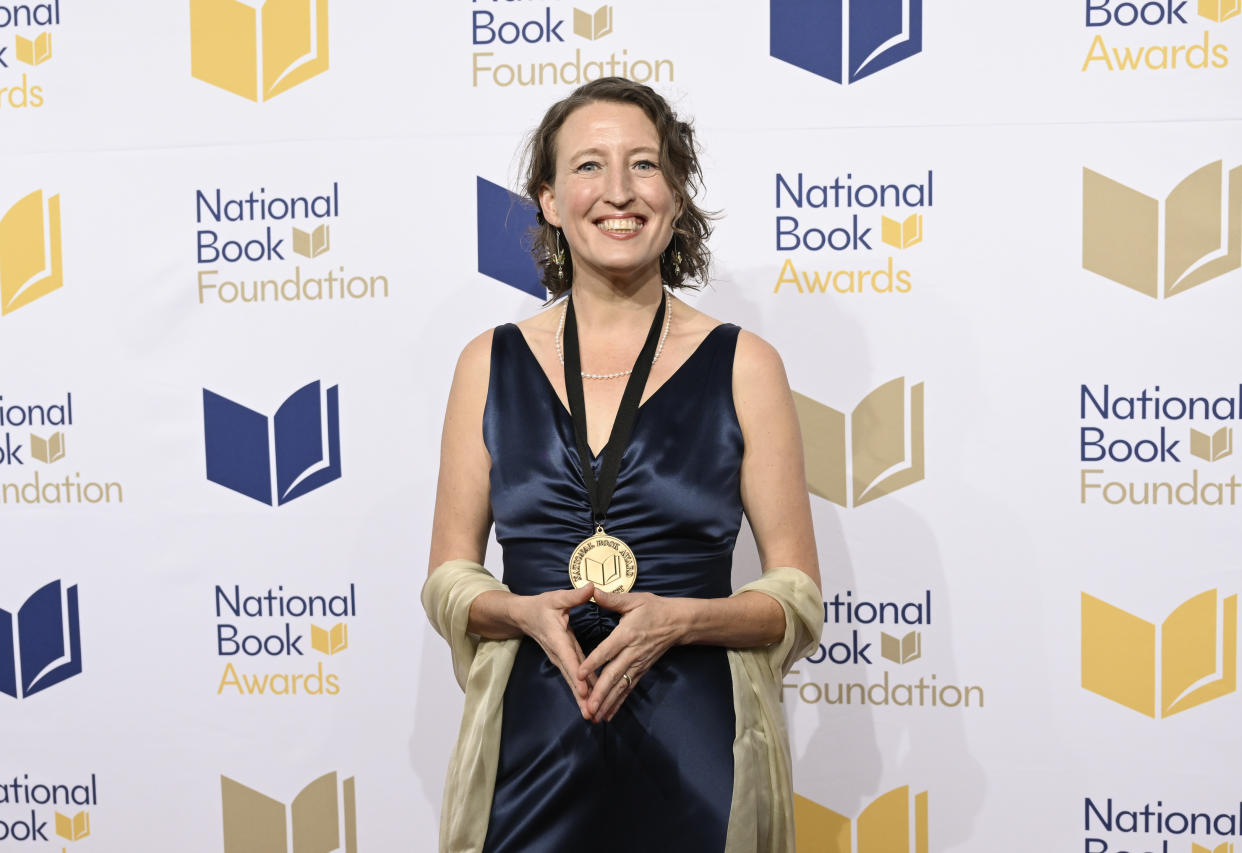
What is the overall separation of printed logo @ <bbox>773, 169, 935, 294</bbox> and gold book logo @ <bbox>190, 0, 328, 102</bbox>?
3.73 feet

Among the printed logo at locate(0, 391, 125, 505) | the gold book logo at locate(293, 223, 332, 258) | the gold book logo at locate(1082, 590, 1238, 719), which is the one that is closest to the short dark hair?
Result: the gold book logo at locate(293, 223, 332, 258)

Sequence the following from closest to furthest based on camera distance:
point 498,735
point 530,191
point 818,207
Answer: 1. point 498,735
2. point 530,191
3. point 818,207

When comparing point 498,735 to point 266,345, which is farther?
point 266,345

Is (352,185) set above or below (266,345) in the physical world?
above

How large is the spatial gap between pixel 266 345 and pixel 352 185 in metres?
0.43

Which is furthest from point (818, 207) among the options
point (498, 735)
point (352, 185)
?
point (498, 735)

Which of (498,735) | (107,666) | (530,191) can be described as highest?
(530,191)

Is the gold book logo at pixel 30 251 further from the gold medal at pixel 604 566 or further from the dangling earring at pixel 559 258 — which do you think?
the gold medal at pixel 604 566

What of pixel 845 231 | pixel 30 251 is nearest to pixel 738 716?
pixel 845 231

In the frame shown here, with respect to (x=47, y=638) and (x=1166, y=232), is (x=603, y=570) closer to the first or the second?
(x=1166, y=232)

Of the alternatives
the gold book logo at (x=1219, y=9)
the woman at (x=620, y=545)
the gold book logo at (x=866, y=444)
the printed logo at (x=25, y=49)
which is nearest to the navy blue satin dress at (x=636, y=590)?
the woman at (x=620, y=545)

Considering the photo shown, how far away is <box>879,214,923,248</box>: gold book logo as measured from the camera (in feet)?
7.83

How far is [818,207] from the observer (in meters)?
2.41

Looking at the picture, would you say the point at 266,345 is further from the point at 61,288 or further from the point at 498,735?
the point at 498,735
